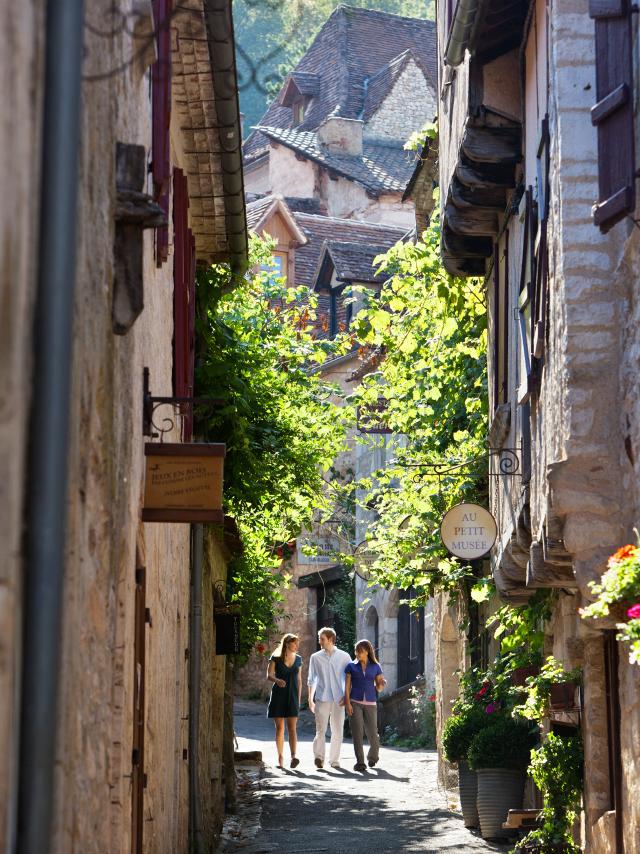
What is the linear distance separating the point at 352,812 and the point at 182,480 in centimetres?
699

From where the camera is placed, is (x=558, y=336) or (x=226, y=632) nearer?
(x=558, y=336)

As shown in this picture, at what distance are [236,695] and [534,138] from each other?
2465 cm

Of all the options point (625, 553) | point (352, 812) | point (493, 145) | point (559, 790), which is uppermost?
point (493, 145)

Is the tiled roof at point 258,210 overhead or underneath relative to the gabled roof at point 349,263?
overhead

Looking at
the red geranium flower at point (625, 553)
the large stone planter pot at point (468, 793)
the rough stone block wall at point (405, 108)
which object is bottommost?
the large stone planter pot at point (468, 793)

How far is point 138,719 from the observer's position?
7383 millimetres

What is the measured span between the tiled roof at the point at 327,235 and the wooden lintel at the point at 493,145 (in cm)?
2559

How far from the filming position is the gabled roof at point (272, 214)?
35781 millimetres

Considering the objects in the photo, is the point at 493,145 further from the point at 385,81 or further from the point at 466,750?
the point at 385,81

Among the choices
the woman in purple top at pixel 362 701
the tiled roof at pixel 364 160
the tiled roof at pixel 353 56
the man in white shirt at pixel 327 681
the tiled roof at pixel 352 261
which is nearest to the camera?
the woman in purple top at pixel 362 701

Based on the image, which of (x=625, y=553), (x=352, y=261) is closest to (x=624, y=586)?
(x=625, y=553)

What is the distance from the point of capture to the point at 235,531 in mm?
15172

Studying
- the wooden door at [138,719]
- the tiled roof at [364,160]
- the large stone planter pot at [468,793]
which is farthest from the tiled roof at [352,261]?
the wooden door at [138,719]

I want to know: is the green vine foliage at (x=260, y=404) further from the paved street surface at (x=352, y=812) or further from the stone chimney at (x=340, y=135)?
the stone chimney at (x=340, y=135)
